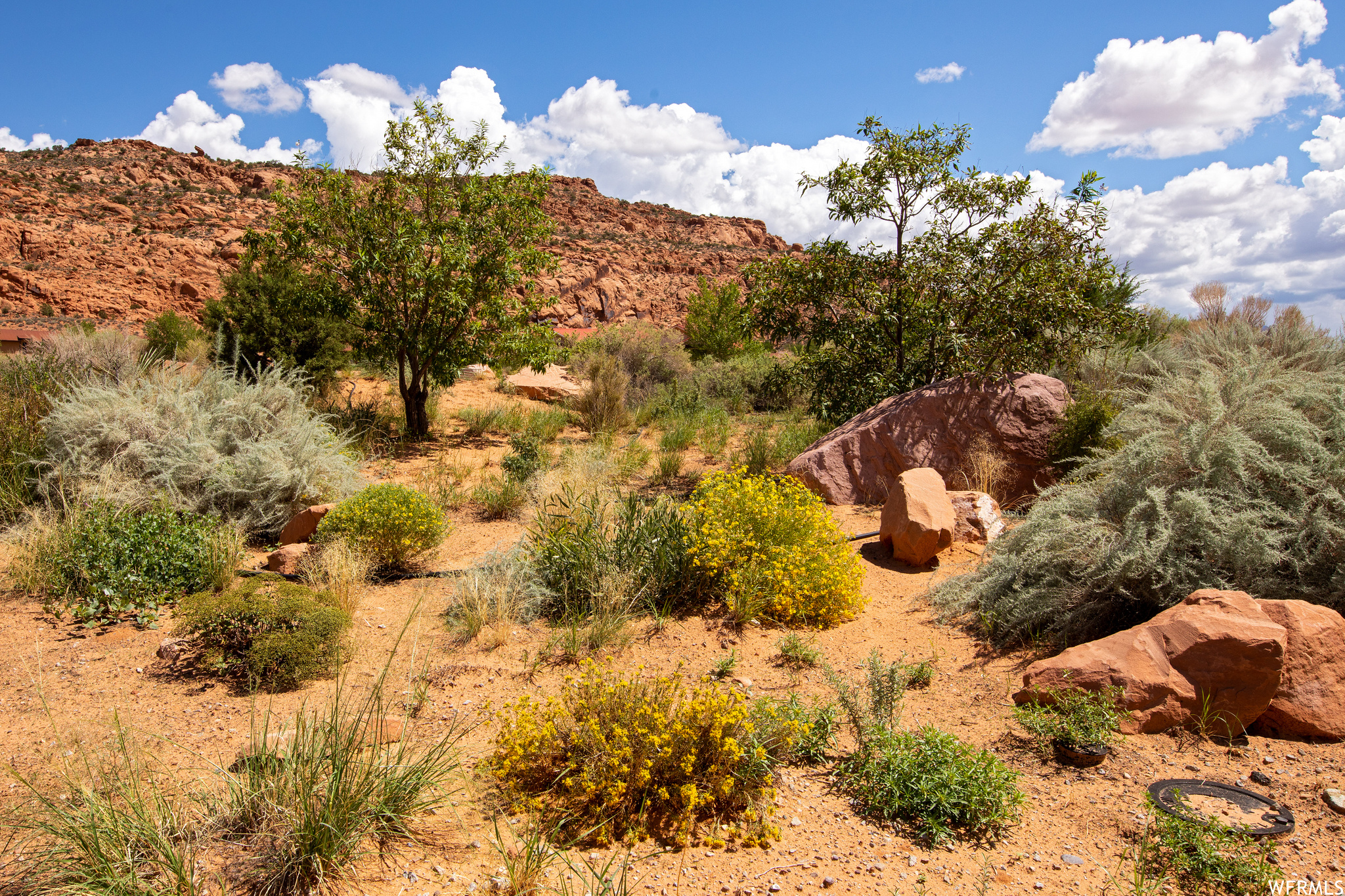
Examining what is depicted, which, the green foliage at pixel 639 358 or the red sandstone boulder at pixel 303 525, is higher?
the green foliage at pixel 639 358

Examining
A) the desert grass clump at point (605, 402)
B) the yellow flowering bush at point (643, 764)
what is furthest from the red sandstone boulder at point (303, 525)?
the desert grass clump at point (605, 402)

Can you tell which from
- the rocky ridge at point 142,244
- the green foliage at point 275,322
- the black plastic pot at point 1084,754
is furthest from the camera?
the rocky ridge at point 142,244

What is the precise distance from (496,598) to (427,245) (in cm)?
741

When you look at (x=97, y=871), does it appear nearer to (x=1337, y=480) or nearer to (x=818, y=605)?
(x=818, y=605)

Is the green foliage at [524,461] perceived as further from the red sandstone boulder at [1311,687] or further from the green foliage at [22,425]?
the red sandstone boulder at [1311,687]

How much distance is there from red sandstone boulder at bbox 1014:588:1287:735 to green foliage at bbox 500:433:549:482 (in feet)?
19.3

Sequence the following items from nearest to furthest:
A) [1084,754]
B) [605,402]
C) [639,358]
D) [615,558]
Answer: [1084,754] → [615,558] → [605,402] → [639,358]

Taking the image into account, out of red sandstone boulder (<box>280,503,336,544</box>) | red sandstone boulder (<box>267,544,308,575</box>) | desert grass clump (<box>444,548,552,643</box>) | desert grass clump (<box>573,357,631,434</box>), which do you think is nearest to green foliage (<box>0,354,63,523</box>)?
red sandstone boulder (<box>280,503,336,544</box>)

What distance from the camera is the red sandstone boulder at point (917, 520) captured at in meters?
5.95

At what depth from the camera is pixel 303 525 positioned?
6.48m

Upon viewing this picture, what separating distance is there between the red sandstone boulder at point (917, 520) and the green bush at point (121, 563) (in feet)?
17.4

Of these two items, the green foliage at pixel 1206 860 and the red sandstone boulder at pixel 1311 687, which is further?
the red sandstone boulder at pixel 1311 687

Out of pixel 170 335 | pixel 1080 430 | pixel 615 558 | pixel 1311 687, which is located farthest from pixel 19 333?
pixel 1311 687

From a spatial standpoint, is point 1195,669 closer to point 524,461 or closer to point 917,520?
point 917,520
